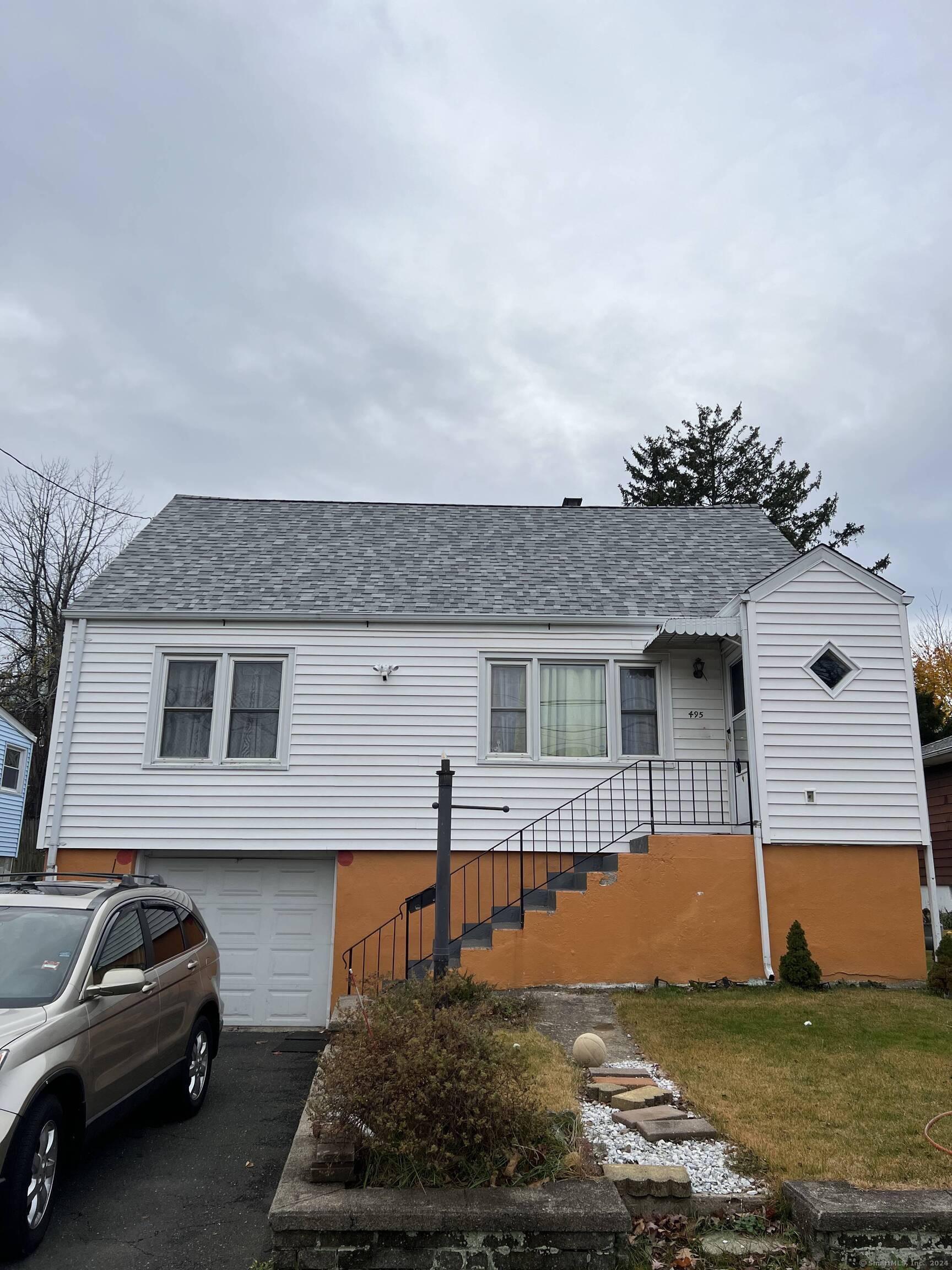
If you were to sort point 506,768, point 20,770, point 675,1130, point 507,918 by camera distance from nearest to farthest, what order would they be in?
point 675,1130 → point 507,918 → point 506,768 → point 20,770

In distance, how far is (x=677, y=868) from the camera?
10.1 m

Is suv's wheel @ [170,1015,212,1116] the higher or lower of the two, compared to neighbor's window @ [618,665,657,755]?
lower

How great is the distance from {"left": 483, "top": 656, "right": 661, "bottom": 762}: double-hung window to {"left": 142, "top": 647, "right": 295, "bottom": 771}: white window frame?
2.62 metres

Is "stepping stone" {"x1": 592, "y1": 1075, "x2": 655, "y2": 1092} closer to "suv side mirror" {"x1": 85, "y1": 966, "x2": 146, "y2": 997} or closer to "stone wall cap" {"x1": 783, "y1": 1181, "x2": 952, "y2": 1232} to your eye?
"stone wall cap" {"x1": 783, "y1": 1181, "x2": 952, "y2": 1232}

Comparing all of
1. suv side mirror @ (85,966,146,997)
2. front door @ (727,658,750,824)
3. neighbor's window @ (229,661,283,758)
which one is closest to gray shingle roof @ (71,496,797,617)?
neighbor's window @ (229,661,283,758)

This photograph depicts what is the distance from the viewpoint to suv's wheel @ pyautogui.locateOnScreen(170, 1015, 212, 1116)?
20.5 feet

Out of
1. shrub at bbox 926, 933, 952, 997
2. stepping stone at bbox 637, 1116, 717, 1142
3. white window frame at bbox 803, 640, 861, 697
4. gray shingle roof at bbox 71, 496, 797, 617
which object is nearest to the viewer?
stepping stone at bbox 637, 1116, 717, 1142

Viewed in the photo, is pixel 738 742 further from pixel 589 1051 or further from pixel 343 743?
pixel 589 1051

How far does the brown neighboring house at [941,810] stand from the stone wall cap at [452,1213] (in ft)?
48.5

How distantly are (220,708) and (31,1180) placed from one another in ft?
25.6

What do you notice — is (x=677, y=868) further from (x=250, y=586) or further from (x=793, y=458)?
(x=793, y=458)

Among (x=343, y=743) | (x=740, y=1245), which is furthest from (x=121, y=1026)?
(x=343, y=743)

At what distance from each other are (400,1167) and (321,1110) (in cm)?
50

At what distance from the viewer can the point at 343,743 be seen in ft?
37.5
